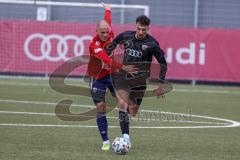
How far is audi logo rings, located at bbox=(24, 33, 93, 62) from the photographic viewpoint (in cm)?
2902

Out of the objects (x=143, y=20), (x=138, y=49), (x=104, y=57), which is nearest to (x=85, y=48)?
(x=138, y=49)

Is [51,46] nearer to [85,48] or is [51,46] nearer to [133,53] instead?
[85,48]

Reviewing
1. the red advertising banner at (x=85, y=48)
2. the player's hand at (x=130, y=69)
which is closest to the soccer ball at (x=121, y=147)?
the player's hand at (x=130, y=69)

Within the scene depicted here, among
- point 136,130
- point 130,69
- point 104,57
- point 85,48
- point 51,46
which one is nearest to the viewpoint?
point 104,57

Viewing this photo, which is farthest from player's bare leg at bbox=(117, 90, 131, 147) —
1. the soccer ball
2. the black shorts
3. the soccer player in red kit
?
the soccer ball

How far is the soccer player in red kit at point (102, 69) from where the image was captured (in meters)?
11.5

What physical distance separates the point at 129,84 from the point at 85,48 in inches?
684

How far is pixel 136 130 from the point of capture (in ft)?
46.5

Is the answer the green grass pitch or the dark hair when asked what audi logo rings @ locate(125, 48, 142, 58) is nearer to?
the dark hair

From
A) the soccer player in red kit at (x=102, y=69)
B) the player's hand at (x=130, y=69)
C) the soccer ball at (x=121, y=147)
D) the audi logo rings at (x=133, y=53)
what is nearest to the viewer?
the soccer ball at (x=121, y=147)

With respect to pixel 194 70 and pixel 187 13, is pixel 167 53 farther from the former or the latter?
pixel 187 13

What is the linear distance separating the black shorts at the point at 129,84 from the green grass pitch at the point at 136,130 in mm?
821

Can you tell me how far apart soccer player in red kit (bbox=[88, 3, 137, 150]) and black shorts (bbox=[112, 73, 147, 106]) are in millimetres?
126

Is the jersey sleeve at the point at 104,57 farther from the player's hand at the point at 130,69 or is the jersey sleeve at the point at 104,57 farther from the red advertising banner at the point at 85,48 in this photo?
the red advertising banner at the point at 85,48
